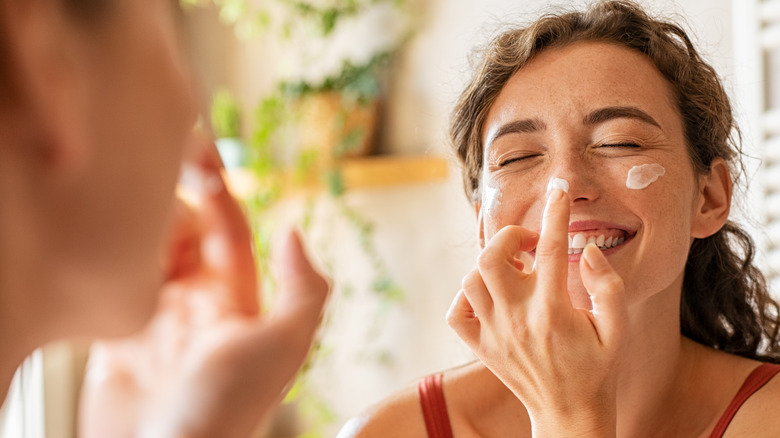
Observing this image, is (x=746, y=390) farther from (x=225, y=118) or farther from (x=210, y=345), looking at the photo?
(x=225, y=118)

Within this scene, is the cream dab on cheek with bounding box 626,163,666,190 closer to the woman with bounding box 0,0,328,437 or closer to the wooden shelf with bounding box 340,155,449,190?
the woman with bounding box 0,0,328,437

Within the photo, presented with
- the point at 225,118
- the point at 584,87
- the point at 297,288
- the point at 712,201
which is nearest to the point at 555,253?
the point at 584,87

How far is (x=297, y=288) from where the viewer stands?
34 centimetres

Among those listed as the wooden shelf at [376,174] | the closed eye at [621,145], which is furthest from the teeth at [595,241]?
the wooden shelf at [376,174]

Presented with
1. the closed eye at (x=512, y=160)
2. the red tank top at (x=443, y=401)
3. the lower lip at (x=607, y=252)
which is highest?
the closed eye at (x=512, y=160)

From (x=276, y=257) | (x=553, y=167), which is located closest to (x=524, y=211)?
(x=553, y=167)

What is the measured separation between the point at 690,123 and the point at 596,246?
0.95ft

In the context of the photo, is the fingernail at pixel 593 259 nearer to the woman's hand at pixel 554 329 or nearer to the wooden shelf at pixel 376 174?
the woman's hand at pixel 554 329

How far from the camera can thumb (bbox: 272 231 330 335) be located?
13.0 inches

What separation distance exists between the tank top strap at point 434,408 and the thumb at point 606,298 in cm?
34

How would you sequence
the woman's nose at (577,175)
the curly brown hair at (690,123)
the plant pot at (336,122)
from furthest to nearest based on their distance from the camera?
1. the plant pot at (336,122)
2. the curly brown hair at (690,123)
3. the woman's nose at (577,175)

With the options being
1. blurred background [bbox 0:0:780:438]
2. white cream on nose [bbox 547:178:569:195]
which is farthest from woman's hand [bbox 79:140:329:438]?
blurred background [bbox 0:0:780:438]

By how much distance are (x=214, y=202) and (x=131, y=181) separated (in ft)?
0.21

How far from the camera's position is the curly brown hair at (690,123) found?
3.50 ft
